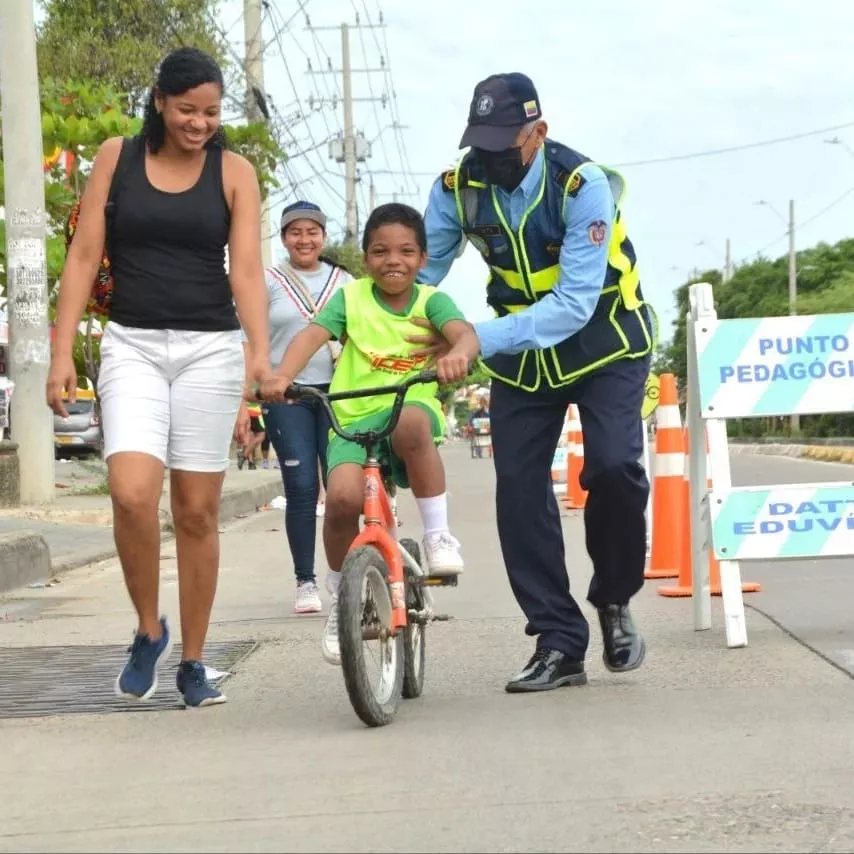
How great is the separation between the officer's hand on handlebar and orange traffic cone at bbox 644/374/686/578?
476 centimetres

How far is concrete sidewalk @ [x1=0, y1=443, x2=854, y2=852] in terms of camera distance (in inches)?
165

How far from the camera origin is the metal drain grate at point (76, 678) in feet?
20.7

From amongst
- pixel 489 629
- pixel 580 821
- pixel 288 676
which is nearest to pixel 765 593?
pixel 489 629

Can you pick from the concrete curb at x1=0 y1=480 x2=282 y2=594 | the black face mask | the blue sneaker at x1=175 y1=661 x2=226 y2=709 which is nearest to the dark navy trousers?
the black face mask

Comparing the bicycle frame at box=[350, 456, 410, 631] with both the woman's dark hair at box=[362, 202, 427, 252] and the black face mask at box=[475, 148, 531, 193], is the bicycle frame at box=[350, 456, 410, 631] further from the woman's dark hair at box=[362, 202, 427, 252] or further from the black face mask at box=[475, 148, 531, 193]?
the black face mask at box=[475, 148, 531, 193]

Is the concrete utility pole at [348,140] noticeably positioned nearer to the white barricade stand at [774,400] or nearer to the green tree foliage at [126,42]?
the green tree foliage at [126,42]

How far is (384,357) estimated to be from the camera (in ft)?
20.5

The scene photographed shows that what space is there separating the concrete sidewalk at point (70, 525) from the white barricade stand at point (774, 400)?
15.0 ft

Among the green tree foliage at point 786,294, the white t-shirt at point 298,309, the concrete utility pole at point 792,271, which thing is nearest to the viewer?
the white t-shirt at point 298,309

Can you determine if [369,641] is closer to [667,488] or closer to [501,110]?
[501,110]

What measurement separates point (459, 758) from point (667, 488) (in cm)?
551

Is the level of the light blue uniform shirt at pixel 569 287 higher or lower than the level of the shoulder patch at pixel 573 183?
lower

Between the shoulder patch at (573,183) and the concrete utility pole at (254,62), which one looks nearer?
the shoulder patch at (573,183)

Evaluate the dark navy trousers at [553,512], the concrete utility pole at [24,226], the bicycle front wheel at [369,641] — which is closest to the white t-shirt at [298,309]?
the dark navy trousers at [553,512]
